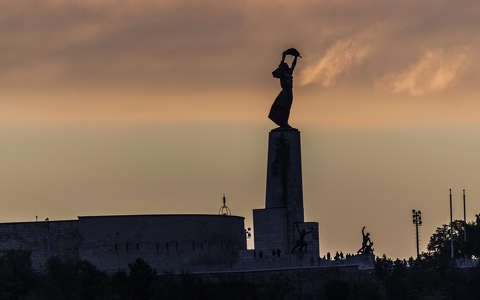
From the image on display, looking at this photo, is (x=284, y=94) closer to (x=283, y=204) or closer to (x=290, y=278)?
(x=283, y=204)

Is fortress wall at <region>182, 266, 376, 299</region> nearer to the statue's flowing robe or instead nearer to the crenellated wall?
the crenellated wall

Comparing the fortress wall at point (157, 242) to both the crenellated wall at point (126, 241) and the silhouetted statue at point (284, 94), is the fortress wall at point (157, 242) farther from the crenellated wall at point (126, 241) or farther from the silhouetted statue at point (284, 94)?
the silhouetted statue at point (284, 94)

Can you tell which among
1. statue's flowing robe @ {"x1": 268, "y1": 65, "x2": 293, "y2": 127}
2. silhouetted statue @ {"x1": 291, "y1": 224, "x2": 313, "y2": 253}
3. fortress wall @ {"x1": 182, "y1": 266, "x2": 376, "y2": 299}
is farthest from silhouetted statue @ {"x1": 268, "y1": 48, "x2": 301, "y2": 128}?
fortress wall @ {"x1": 182, "y1": 266, "x2": 376, "y2": 299}

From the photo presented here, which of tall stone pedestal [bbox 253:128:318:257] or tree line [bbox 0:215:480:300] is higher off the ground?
tall stone pedestal [bbox 253:128:318:257]

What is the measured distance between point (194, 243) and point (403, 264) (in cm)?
2120

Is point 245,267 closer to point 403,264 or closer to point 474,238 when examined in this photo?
point 403,264

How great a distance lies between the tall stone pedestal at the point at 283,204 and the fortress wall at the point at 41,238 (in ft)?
33.5

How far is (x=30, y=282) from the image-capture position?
118m

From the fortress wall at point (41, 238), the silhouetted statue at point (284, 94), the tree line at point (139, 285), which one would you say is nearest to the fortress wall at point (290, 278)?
the tree line at point (139, 285)

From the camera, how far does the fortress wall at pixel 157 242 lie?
119 m

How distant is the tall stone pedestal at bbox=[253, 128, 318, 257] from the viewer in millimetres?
120812

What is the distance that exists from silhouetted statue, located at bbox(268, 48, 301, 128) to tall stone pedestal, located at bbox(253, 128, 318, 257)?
1.25 m

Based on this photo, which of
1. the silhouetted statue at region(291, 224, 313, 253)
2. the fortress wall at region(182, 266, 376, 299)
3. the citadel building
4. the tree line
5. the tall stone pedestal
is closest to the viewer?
the tree line

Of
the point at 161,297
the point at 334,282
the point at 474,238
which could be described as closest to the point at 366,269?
the point at 334,282
